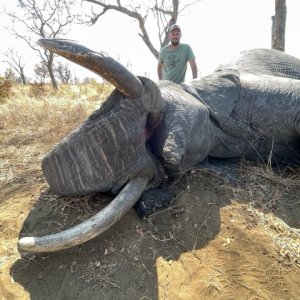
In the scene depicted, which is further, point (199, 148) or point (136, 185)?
point (199, 148)

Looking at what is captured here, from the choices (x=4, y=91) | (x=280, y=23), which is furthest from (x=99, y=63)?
(x=4, y=91)

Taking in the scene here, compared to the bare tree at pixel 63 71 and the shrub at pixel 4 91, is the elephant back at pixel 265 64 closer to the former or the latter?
the shrub at pixel 4 91

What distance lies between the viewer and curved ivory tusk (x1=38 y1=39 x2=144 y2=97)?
5.78 feet

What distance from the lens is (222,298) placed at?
1.92 metres

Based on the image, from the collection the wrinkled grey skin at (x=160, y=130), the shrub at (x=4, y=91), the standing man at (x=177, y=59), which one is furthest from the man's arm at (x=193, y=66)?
the shrub at (x=4, y=91)

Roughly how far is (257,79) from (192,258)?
5.77 feet

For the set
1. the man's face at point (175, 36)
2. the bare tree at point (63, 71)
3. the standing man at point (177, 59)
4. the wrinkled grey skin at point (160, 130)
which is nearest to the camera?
the wrinkled grey skin at point (160, 130)

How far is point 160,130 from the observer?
8.22 feet

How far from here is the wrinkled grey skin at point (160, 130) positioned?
211 centimetres

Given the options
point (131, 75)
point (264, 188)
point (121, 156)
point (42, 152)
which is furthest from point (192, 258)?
point (42, 152)

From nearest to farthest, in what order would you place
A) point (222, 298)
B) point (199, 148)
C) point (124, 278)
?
1. point (222, 298)
2. point (124, 278)
3. point (199, 148)

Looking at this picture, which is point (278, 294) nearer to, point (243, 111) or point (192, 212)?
point (192, 212)

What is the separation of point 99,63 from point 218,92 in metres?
1.45

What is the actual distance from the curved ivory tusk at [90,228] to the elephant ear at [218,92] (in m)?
1.00
